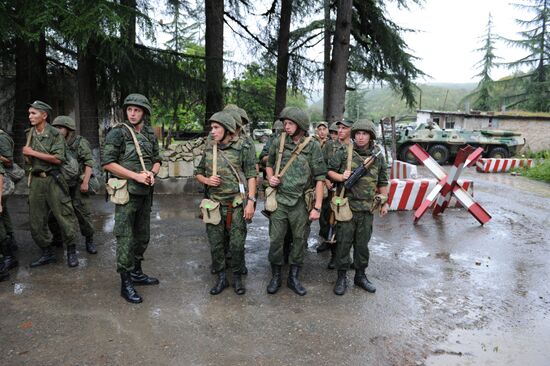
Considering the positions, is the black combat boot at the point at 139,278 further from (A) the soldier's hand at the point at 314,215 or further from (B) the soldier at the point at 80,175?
(A) the soldier's hand at the point at 314,215

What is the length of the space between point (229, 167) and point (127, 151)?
999 millimetres

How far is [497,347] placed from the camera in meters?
3.41

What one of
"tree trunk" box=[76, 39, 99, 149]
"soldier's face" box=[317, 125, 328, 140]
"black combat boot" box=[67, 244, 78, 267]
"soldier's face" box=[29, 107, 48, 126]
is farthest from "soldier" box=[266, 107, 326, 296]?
"tree trunk" box=[76, 39, 99, 149]

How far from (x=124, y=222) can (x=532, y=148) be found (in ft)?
85.1

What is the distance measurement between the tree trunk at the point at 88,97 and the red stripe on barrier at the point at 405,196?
23.1ft

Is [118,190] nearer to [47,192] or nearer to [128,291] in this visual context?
[128,291]

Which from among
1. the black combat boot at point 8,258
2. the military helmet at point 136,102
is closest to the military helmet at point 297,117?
the military helmet at point 136,102

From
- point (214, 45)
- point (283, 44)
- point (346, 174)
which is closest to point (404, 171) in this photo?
point (283, 44)

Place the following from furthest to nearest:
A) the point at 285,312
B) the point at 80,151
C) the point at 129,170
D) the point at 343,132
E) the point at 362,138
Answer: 1. the point at 80,151
2. the point at 343,132
3. the point at 362,138
4. the point at 129,170
5. the point at 285,312

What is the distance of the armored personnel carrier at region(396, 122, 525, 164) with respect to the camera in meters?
19.1

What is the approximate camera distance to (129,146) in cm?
406

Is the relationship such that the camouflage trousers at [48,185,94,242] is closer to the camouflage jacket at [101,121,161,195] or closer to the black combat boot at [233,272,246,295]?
the camouflage jacket at [101,121,161,195]

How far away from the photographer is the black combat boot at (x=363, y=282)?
4441 mm

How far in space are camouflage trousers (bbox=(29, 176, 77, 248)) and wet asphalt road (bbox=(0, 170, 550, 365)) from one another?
0.37 meters
